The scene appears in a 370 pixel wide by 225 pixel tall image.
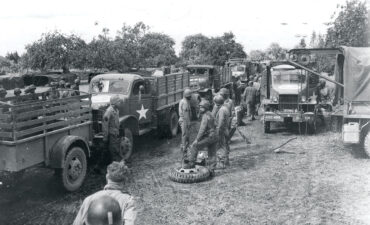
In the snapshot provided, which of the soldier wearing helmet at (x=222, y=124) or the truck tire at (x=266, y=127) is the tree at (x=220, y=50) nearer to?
the truck tire at (x=266, y=127)

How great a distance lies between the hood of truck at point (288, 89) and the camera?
45.7 feet

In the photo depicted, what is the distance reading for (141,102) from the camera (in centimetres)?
1105

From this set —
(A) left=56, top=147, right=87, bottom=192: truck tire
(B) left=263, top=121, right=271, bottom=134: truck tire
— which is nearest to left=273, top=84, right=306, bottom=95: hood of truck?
(B) left=263, top=121, right=271, bottom=134: truck tire

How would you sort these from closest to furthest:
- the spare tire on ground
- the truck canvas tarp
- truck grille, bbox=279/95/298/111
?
the spare tire on ground → the truck canvas tarp → truck grille, bbox=279/95/298/111

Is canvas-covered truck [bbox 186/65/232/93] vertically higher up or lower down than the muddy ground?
higher up

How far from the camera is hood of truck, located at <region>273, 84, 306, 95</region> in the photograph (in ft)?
45.7

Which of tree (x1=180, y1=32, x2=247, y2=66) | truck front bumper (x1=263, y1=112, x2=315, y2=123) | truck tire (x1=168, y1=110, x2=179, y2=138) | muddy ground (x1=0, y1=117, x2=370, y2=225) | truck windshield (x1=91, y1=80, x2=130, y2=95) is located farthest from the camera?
tree (x1=180, y1=32, x2=247, y2=66)

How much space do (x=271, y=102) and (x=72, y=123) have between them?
8036 millimetres

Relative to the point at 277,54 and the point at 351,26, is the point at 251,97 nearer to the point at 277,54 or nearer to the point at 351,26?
the point at 277,54

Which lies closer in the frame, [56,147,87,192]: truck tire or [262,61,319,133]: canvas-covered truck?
[56,147,87,192]: truck tire

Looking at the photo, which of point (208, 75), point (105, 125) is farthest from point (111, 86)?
point (208, 75)

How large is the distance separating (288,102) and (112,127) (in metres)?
7.24

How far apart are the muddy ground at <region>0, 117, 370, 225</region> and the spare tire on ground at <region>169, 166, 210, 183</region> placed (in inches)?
5.0

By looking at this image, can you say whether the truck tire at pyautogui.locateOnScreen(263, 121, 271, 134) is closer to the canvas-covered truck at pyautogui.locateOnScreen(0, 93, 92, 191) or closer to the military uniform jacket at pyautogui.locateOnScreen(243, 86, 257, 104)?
the military uniform jacket at pyautogui.locateOnScreen(243, 86, 257, 104)
